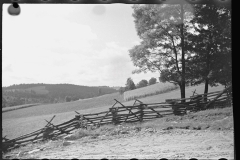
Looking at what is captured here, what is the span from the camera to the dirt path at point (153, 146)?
318cm

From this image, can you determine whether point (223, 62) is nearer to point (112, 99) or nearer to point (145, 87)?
point (145, 87)

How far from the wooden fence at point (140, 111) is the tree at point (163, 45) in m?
0.31

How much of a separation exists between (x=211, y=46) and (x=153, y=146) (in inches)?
71.7

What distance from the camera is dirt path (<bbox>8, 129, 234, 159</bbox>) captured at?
10.4 feet

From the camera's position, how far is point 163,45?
130 inches

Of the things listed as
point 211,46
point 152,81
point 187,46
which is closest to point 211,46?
point 211,46

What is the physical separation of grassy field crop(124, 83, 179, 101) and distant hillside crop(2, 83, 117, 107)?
0.91 feet

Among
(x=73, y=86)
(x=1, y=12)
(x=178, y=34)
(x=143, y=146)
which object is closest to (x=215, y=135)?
(x=143, y=146)

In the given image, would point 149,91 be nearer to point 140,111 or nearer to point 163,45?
point 140,111

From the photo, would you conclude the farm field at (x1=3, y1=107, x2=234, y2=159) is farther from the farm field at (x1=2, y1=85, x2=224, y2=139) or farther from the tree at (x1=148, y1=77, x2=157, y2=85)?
the tree at (x1=148, y1=77, x2=157, y2=85)

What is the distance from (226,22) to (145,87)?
64.9 inches

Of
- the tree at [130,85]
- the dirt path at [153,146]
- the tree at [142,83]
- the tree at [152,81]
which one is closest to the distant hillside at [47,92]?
the tree at [130,85]

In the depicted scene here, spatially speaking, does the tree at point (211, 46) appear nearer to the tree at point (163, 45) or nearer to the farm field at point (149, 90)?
the tree at point (163, 45)

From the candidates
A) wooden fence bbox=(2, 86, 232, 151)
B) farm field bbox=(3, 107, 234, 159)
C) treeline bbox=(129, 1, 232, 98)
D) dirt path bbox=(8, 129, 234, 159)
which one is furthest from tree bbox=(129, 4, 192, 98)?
dirt path bbox=(8, 129, 234, 159)
